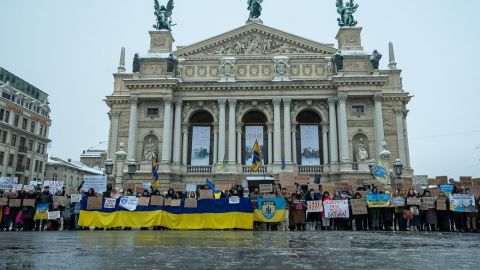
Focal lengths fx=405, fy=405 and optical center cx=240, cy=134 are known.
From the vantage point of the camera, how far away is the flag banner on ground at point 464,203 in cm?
1648

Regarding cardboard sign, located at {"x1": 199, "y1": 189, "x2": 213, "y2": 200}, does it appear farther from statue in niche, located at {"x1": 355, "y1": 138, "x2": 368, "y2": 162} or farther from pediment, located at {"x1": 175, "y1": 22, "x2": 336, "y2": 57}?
pediment, located at {"x1": 175, "y1": 22, "x2": 336, "y2": 57}

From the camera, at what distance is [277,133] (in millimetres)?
37688

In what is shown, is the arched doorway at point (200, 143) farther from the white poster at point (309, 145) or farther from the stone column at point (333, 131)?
the stone column at point (333, 131)

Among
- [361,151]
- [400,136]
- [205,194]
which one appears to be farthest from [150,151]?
[400,136]

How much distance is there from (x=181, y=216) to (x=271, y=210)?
12.5 ft

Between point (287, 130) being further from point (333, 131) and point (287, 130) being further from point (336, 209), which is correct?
point (336, 209)

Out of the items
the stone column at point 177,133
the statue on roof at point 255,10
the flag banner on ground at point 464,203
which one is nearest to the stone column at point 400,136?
the statue on roof at point 255,10

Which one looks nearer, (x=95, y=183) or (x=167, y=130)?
(x=95, y=183)

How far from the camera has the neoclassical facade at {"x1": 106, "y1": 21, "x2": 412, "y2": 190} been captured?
122 feet

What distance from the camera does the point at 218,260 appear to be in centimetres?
588

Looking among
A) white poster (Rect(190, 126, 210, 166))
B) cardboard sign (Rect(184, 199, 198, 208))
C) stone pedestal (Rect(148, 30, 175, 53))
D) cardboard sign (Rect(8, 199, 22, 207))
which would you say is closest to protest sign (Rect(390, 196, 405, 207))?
cardboard sign (Rect(184, 199, 198, 208))

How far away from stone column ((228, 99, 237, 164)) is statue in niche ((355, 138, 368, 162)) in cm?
1118

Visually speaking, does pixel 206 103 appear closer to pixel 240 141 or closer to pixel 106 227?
pixel 240 141

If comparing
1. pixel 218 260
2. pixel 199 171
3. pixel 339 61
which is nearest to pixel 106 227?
pixel 218 260
